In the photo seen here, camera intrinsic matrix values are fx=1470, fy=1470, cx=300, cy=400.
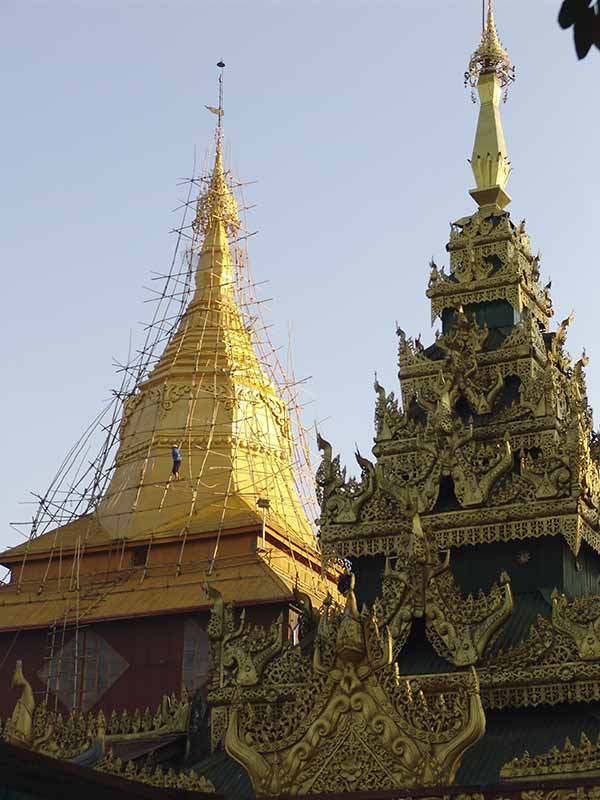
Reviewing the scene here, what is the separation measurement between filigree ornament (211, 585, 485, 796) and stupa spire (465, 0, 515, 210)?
31.0 ft

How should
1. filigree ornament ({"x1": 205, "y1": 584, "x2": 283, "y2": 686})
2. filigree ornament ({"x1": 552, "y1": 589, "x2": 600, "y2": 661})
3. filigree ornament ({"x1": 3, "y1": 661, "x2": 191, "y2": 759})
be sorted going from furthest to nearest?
filigree ornament ({"x1": 205, "y1": 584, "x2": 283, "y2": 686}) < filigree ornament ({"x1": 3, "y1": 661, "x2": 191, "y2": 759}) < filigree ornament ({"x1": 552, "y1": 589, "x2": 600, "y2": 661})

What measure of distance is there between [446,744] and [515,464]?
5.49 m

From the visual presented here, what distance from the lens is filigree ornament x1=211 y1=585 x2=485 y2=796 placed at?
50.4ft

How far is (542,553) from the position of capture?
62.5ft

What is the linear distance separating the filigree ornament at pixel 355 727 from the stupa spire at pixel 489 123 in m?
9.46

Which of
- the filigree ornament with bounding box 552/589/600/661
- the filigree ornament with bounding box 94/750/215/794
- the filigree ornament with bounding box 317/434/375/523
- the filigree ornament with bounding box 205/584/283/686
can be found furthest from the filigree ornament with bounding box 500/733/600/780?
the filigree ornament with bounding box 317/434/375/523

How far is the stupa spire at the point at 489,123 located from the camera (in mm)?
23594

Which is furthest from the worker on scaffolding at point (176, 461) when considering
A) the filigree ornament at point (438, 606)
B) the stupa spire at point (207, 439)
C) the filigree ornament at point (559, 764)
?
the filigree ornament at point (559, 764)

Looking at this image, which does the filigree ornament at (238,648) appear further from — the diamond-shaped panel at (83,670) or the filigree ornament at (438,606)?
the diamond-shaped panel at (83,670)

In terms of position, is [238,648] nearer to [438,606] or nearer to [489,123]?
[438,606]

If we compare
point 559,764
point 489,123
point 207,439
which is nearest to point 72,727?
point 559,764

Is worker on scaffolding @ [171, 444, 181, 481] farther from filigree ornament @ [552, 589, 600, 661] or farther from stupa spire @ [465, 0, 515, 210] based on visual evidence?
filigree ornament @ [552, 589, 600, 661]

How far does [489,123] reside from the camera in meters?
24.4

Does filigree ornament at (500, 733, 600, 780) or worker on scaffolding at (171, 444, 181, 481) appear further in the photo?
worker on scaffolding at (171, 444, 181, 481)
